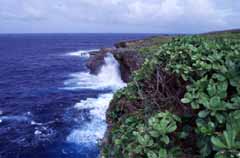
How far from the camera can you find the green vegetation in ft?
11.9

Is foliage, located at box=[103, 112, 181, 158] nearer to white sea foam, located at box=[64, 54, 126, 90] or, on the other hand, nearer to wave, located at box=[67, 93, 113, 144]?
wave, located at box=[67, 93, 113, 144]

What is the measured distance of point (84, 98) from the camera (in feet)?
107

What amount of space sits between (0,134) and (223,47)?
22293 mm

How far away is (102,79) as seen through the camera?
4403cm

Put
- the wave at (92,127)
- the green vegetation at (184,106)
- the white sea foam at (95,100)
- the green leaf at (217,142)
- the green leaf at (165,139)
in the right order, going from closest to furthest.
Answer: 1. the green leaf at (217,142)
2. the green vegetation at (184,106)
3. the green leaf at (165,139)
4. the wave at (92,127)
5. the white sea foam at (95,100)

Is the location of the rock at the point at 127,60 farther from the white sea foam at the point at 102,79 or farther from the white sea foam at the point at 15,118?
the white sea foam at the point at 15,118

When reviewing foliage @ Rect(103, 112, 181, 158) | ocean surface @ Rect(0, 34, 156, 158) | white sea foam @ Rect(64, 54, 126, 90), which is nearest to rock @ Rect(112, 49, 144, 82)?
white sea foam @ Rect(64, 54, 126, 90)

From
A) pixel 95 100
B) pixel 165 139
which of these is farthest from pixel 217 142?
pixel 95 100

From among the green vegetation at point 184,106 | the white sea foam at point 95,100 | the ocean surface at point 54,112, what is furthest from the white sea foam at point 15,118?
the green vegetation at point 184,106

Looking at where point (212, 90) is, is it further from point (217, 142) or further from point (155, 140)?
point (155, 140)

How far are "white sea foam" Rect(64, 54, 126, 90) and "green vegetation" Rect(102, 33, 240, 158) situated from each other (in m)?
31.4

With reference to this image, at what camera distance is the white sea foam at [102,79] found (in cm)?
3900

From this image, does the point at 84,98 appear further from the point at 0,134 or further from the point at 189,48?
the point at 189,48

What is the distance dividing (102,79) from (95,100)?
1285cm
